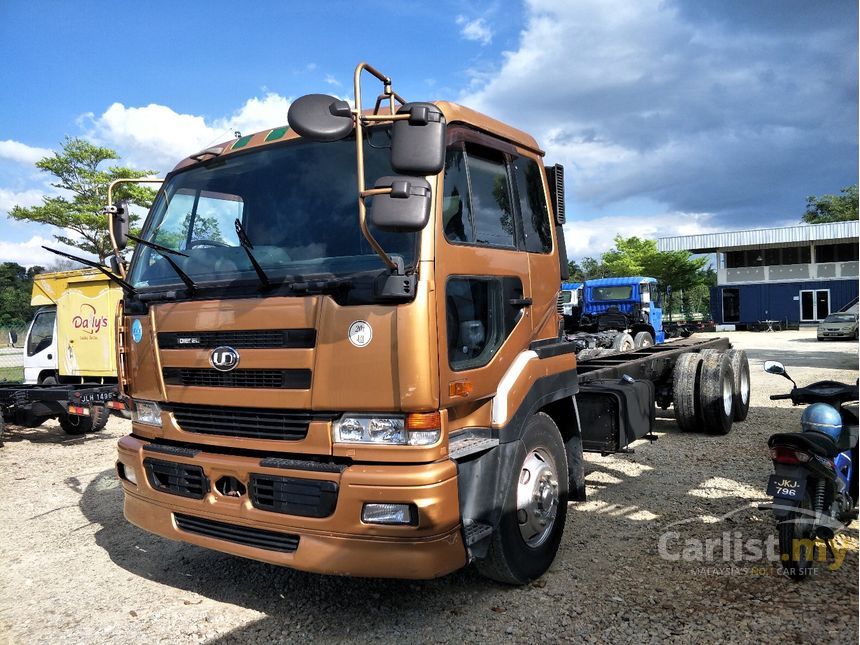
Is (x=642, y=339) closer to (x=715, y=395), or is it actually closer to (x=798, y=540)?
(x=715, y=395)

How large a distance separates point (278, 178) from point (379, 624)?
251 centimetres

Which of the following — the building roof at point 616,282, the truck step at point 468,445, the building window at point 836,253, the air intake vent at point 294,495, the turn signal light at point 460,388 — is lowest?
the air intake vent at point 294,495

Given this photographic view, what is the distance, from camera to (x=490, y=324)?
348 cm

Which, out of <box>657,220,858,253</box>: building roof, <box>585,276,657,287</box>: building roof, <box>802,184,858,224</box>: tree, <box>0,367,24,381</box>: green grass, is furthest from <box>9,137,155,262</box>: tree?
<box>802,184,858,224</box>: tree

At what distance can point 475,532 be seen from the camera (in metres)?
3.14

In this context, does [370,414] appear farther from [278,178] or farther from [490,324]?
[278,178]

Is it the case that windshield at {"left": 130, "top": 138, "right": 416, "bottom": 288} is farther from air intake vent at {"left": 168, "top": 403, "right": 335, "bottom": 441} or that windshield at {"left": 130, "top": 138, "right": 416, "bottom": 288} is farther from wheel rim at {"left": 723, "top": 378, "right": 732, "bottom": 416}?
wheel rim at {"left": 723, "top": 378, "right": 732, "bottom": 416}

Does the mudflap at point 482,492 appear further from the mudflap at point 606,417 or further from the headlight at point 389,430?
the mudflap at point 606,417

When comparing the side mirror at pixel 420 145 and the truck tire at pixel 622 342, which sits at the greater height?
the side mirror at pixel 420 145

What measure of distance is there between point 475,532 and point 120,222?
117 inches

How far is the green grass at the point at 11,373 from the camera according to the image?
18044 millimetres

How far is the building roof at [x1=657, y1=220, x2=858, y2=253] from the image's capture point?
36.0 meters

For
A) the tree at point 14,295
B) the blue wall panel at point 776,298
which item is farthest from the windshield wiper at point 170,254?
the tree at point 14,295

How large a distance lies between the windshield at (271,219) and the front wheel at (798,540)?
8.57ft
